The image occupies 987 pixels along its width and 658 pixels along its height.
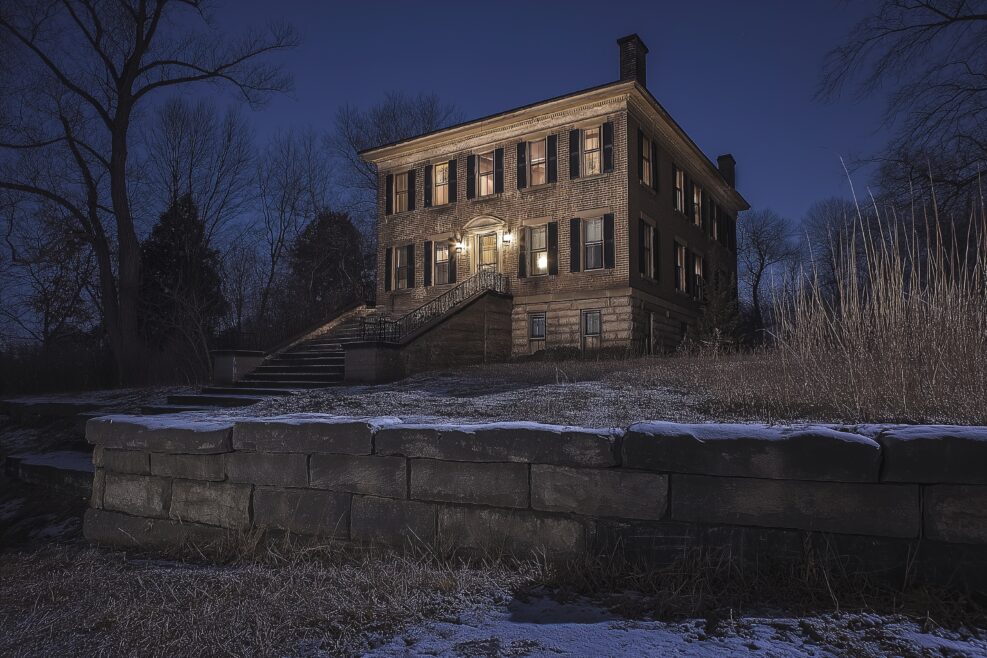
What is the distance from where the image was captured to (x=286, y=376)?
13594 mm

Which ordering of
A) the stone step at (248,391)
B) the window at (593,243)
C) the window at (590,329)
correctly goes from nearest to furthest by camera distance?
1. the stone step at (248,391)
2. the window at (590,329)
3. the window at (593,243)

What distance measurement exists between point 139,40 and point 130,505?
1994cm

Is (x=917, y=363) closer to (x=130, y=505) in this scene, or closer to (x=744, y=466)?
(x=744, y=466)

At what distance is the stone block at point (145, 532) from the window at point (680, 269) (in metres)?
18.4

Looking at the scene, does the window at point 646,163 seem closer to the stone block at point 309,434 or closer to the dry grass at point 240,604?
the stone block at point 309,434

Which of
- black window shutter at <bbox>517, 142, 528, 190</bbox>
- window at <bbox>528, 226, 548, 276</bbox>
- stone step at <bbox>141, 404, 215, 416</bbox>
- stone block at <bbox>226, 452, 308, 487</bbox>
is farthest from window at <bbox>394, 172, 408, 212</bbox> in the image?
stone block at <bbox>226, 452, 308, 487</bbox>

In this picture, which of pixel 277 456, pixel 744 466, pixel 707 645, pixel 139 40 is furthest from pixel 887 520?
pixel 139 40

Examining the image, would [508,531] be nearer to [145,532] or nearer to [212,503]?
[212,503]

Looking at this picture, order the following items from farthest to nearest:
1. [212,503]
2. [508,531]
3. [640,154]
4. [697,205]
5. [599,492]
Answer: [697,205] < [640,154] < [212,503] < [508,531] < [599,492]

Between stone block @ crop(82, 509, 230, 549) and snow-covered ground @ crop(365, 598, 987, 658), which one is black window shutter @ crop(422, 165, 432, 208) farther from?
snow-covered ground @ crop(365, 598, 987, 658)

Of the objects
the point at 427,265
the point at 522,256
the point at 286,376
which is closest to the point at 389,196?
the point at 427,265

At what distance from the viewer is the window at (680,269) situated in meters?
20.8

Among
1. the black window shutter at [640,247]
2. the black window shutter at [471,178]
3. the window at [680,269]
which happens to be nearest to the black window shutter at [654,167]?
the black window shutter at [640,247]

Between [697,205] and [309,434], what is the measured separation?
21.9 meters
